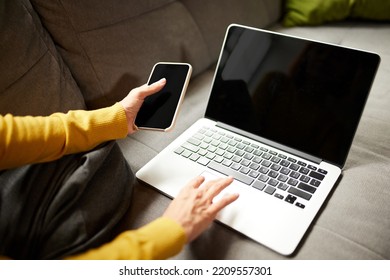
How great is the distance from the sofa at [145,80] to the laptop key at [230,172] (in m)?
0.11

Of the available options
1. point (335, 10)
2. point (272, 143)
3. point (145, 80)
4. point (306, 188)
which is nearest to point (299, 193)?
point (306, 188)

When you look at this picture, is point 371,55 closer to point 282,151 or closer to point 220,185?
point 282,151

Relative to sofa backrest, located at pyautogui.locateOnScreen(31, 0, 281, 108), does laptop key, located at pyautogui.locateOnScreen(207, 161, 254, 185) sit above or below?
below

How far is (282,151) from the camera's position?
0.68 m

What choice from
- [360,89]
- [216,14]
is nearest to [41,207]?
[360,89]

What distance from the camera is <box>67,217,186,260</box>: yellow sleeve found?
1.54 feet

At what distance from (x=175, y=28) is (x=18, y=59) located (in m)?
0.49

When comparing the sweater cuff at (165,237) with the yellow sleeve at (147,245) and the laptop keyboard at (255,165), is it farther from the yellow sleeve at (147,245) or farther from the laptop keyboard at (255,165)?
the laptop keyboard at (255,165)

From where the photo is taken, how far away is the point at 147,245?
1.57ft

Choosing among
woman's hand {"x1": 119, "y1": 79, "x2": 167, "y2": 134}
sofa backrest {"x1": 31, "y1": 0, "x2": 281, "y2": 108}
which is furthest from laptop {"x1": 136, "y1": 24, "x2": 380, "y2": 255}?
sofa backrest {"x1": 31, "y1": 0, "x2": 281, "y2": 108}

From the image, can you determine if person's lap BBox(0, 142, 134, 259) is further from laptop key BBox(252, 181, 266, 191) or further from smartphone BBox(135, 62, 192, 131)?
laptop key BBox(252, 181, 266, 191)

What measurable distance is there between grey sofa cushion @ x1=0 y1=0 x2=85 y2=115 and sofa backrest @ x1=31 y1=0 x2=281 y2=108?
0.15 ft

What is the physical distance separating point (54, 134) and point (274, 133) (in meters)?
0.47

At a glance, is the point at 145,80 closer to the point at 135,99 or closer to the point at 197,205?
the point at 135,99
